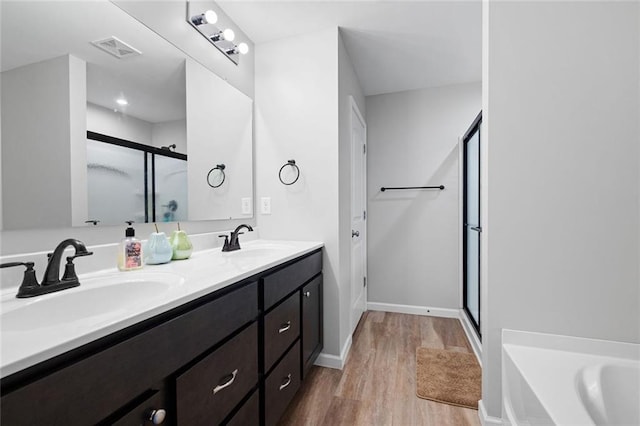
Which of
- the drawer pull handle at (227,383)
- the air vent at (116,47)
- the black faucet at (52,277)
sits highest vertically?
the air vent at (116,47)

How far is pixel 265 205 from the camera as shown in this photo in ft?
6.72

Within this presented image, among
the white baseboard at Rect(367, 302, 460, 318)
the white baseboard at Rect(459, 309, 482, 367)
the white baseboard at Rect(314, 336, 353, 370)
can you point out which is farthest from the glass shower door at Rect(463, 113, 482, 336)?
the white baseboard at Rect(314, 336, 353, 370)

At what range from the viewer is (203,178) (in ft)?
5.40

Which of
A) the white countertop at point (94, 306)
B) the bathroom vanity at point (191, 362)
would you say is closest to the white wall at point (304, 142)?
the bathroom vanity at point (191, 362)

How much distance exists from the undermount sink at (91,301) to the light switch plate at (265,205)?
3.53 feet

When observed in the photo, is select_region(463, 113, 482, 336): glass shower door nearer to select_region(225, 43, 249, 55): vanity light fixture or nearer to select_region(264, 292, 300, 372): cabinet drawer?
select_region(264, 292, 300, 372): cabinet drawer

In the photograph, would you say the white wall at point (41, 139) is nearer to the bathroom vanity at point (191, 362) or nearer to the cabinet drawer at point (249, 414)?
the bathroom vanity at point (191, 362)

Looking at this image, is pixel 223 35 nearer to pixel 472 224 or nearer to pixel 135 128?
pixel 135 128

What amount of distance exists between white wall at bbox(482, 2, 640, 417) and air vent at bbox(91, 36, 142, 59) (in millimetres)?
1664

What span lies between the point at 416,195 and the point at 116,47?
2631 mm

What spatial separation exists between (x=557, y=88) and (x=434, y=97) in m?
1.76

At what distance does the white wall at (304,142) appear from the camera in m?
1.89

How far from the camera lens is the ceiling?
1731mm

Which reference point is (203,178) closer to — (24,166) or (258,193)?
(258,193)
